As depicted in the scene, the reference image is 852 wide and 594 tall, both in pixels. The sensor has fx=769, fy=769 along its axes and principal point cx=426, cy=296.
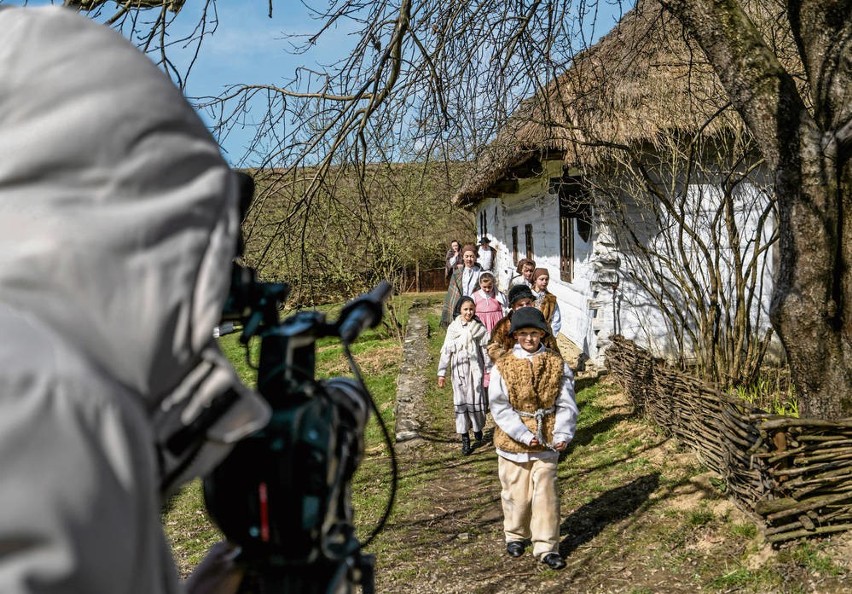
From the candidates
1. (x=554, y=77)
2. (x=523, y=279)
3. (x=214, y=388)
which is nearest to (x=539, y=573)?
(x=554, y=77)

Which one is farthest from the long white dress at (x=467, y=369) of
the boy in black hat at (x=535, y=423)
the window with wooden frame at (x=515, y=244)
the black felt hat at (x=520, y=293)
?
the window with wooden frame at (x=515, y=244)

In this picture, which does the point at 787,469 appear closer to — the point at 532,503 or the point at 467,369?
the point at 532,503

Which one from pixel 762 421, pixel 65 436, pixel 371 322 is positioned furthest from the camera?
pixel 762 421

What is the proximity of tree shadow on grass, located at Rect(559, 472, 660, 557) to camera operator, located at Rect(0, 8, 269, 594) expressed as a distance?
15.3ft

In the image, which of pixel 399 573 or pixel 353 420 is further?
pixel 399 573

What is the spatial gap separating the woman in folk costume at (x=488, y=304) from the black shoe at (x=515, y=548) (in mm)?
3564

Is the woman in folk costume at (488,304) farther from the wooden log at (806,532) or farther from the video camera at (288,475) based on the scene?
the video camera at (288,475)

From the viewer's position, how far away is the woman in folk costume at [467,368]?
7.57 metres

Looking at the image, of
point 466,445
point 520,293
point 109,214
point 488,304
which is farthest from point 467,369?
point 109,214

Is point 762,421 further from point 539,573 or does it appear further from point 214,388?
point 214,388

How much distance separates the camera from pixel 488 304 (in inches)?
341

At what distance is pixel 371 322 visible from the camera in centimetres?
133

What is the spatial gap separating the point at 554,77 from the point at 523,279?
15.0 feet

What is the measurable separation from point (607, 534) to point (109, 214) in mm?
5041
